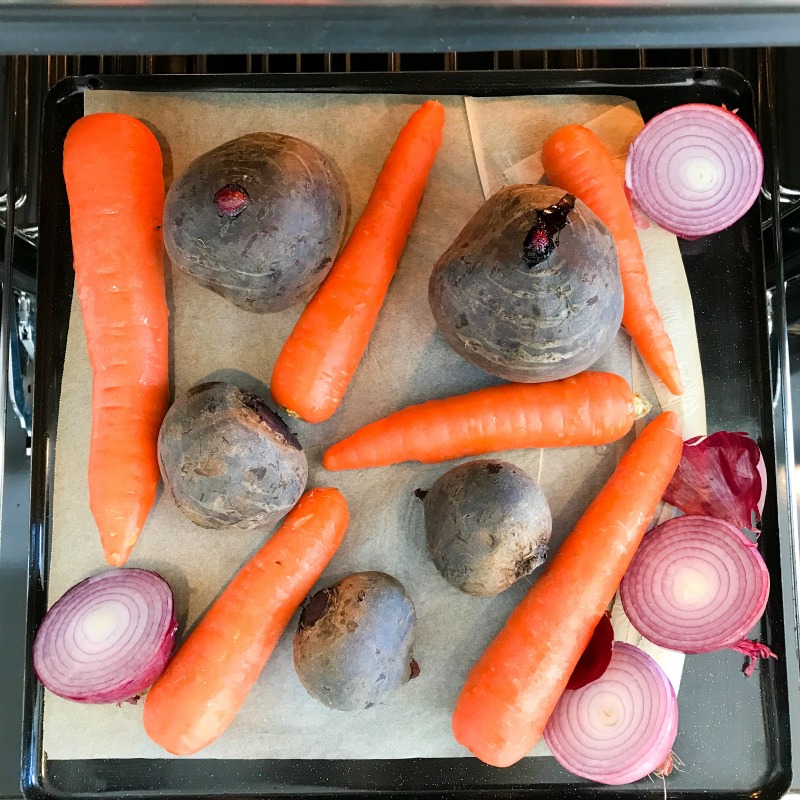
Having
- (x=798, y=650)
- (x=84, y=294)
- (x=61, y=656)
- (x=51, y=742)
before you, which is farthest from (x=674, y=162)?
(x=51, y=742)

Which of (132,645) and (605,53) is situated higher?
(605,53)

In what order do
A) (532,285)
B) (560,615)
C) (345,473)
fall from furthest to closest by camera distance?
(345,473) → (560,615) → (532,285)

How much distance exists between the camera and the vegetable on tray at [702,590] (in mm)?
1500

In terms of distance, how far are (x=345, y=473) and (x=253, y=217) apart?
0.58 metres

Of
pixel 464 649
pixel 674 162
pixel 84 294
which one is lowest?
pixel 464 649

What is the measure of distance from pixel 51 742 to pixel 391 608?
0.81m

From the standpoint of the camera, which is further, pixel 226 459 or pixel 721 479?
pixel 721 479

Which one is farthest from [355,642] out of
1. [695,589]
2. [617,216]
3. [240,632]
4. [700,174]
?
[700,174]

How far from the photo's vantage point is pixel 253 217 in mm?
1328

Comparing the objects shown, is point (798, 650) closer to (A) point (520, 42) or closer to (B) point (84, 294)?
(A) point (520, 42)

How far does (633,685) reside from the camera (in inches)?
59.1

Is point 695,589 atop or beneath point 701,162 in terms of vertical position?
beneath

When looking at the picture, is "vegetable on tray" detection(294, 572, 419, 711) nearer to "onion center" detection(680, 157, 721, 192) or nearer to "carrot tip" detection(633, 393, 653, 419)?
"carrot tip" detection(633, 393, 653, 419)

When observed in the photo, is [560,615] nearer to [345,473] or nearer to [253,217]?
[345,473]
